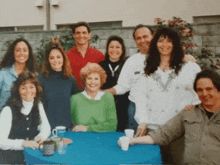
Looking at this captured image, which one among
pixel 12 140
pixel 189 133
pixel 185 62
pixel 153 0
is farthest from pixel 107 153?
pixel 153 0

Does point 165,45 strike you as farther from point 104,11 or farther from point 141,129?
point 104,11

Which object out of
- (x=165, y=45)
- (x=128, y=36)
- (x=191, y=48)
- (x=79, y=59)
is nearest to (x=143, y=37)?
(x=165, y=45)

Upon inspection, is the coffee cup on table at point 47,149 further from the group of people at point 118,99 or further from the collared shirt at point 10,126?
the collared shirt at point 10,126

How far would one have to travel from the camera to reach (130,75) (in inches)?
116

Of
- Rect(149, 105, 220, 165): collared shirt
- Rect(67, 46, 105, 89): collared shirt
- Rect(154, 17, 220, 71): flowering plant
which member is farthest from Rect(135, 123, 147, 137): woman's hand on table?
Rect(154, 17, 220, 71): flowering plant

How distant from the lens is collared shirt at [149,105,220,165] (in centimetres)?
195

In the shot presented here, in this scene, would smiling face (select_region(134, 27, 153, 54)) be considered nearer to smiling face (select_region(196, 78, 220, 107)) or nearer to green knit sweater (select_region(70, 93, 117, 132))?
green knit sweater (select_region(70, 93, 117, 132))

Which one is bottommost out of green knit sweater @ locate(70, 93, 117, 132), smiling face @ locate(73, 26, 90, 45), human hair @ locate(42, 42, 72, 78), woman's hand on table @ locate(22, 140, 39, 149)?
woman's hand on table @ locate(22, 140, 39, 149)

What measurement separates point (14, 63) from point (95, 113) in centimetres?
122

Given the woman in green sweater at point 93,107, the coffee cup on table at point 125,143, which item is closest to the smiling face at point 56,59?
the woman in green sweater at point 93,107

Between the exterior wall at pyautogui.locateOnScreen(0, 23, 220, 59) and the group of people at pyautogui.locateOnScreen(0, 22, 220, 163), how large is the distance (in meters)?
2.19

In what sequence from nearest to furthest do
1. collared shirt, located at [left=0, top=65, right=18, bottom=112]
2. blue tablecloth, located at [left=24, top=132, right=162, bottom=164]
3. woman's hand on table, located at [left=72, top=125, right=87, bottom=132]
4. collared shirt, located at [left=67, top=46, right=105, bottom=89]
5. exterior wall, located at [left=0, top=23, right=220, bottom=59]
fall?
blue tablecloth, located at [left=24, top=132, right=162, bottom=164] < woman's hand on table, located at [left=72, top=125, right=87, bottom=132] < collared shirt, located at [left=0, top=65, right=18, bottom=112] < collared shirt, located at [left=67, top=46, right=105, bottom=89] < exterior wall, located at [left=0, top=23, right=220, bottom=59]

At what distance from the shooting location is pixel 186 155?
2.03m

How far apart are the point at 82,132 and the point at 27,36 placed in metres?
4.01
